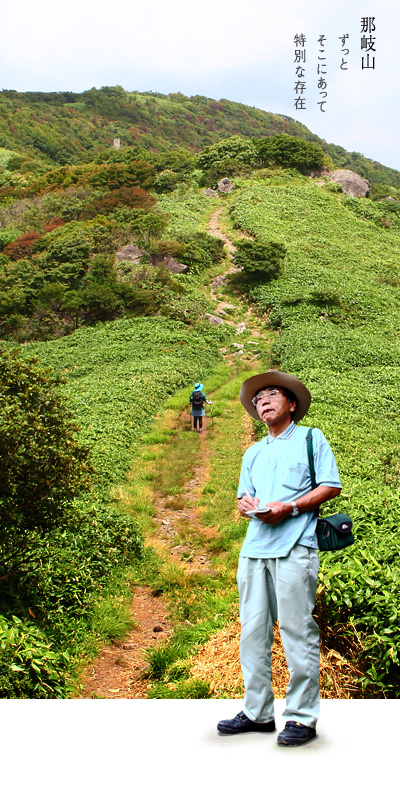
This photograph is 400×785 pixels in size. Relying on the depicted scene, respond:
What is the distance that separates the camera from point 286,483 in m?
3.37

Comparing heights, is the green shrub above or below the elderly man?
below

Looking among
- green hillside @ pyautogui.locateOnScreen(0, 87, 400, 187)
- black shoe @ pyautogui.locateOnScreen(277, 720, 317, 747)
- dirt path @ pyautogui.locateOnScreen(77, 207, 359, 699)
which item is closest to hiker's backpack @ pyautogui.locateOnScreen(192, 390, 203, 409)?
dirt path @ pyautogui.locateOnScreen(77, 207, 359, 699)

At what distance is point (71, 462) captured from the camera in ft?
20.6

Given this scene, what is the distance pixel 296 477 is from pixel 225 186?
2054 inches

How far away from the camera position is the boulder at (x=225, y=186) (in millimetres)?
51219

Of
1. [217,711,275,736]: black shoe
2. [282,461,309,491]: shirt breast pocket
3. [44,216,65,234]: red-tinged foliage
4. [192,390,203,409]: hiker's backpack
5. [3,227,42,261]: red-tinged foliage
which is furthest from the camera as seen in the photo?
[44,216,65,234]: red-tinged foliage

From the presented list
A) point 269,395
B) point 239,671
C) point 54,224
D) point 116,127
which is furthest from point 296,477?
point 116,127

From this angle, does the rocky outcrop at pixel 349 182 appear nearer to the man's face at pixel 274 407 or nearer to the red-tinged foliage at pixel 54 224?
the red-tinged foliage at pixel 54 224

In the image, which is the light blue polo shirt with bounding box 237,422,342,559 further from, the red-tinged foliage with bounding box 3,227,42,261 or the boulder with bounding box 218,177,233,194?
the boulder with bounding box 218,177,233,194

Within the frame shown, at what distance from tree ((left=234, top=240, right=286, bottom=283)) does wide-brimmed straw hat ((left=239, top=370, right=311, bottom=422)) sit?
2961 cm

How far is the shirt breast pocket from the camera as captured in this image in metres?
3.36

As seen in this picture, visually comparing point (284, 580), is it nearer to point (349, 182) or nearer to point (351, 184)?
point (351, 184)

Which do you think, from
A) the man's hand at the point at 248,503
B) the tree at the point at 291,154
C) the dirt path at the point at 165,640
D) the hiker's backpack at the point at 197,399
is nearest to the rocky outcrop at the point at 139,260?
the hiker's backpack at the point at 197,399

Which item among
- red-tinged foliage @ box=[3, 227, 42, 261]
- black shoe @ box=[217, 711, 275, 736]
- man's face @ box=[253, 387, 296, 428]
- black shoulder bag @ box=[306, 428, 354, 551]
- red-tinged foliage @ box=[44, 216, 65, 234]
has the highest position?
red-tinged foliage @ box=[44, 216, 65, 234]
